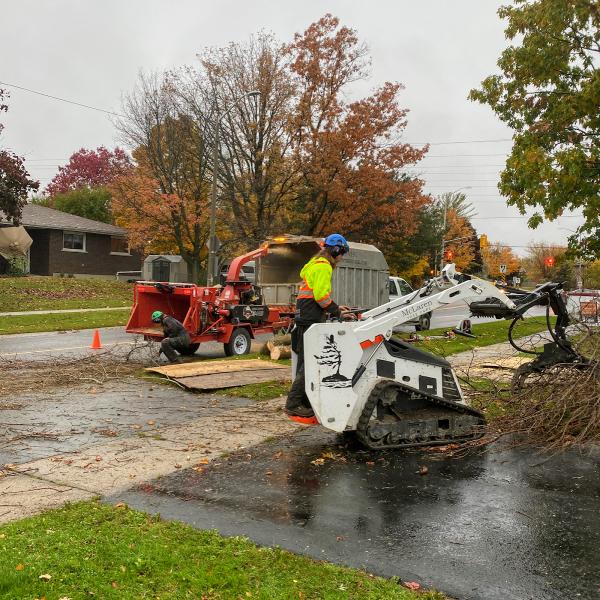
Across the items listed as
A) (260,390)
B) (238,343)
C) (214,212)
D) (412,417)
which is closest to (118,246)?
(214,212)

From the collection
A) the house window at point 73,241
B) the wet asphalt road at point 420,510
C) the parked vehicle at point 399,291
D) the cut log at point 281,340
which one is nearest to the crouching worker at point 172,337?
the cut log at point 281,340

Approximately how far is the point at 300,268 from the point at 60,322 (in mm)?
7925

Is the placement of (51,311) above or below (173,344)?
above

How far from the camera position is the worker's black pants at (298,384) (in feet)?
22.0

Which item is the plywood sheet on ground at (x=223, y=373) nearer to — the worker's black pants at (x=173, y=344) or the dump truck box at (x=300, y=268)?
the worker's black pants at (x=173, y=344)

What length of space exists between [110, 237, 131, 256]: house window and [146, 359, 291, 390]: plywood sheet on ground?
3095 cm

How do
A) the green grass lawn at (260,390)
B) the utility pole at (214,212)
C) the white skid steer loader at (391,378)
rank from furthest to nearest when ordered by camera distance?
the utility pole at (214,212), the green grass lawn at (260,390), the white skid steer loader at (391,378)

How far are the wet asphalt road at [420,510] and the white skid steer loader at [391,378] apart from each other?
0.32 m

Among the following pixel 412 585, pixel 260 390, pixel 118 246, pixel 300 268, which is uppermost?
pixel 118 246

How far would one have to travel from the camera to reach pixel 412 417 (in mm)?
6531

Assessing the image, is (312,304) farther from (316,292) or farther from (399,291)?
(399,291)

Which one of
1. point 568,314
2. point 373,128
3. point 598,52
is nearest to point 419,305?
point 568,314

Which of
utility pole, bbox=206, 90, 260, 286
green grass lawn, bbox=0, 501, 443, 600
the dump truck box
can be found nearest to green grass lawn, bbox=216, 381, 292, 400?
green grass lawn, bbox=0, 501, 443, 600

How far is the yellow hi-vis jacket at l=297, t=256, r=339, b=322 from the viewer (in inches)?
265
